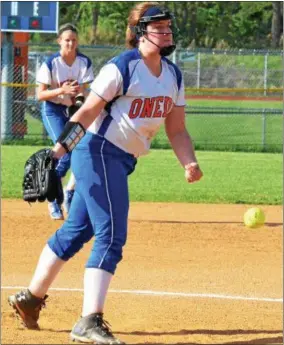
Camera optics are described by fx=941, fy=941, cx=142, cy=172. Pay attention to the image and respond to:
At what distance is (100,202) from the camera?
17.2ft

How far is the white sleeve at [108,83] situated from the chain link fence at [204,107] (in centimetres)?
1303

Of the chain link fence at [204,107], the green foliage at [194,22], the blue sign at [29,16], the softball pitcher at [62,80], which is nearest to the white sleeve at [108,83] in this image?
the softball pitcher at [62,80]

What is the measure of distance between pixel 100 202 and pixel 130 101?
59cm

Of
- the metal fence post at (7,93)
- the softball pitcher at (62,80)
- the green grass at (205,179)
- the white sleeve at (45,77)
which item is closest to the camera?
the softball pitcher at (62,80)

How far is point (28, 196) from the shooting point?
538 cm

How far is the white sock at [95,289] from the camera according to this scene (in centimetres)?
512

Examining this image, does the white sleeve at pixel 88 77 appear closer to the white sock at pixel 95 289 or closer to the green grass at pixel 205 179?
the green grass at pixel 205 179

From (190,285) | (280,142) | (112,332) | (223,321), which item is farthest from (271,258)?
(280,142)

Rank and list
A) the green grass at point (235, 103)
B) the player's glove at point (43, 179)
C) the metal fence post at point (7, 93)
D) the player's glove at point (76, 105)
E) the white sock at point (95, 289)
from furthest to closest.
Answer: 1. the green grass at point (235, 103)
2. the metal fence post at point (7, 93)
3. the player's glove at point (76, 105)
4. the player's glove at point (43, 179)
5. the white sock at point (95, 289)

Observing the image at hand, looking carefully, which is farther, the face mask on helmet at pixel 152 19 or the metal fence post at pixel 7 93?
the metal fence post at pixel 7 93

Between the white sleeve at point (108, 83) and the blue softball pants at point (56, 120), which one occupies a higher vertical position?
the white sleeve at point (108, 83)

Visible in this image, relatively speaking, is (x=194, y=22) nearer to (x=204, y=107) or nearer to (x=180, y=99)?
(x=204, y=107)

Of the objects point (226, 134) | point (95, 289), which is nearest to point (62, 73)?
point (95, 289)

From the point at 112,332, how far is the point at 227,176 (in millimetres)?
9839
